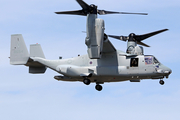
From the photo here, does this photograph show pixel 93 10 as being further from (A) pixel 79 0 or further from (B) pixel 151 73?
(B) pixel 151 73

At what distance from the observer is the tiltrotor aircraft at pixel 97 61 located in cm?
2327

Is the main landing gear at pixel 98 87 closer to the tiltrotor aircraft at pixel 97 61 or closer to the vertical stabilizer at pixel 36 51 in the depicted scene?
the tiltrotor aircraft at pixel 97 61

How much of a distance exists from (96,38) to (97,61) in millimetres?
3187

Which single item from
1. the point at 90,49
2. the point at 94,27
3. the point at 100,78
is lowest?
the point at 100,78

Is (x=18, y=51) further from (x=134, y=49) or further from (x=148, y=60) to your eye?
(x=148, y=60)

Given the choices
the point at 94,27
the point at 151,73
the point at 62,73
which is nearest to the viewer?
the point at 94,27

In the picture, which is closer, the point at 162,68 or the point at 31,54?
the point at 162,68

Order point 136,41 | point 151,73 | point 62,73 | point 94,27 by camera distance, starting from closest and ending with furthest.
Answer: point 94,27
point 151,73
point 62,73
point 136,41

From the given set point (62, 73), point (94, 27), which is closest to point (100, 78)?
point (62, 73)

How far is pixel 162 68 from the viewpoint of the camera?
81.7 feet

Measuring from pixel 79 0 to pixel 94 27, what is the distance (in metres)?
2.02

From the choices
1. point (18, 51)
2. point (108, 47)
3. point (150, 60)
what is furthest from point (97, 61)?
point (18, 51)

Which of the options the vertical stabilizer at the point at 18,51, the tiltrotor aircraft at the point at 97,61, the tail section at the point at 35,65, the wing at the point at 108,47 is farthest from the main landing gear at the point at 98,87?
the vertical stabilizer at the point at 18,51

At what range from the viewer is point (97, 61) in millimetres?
25969
